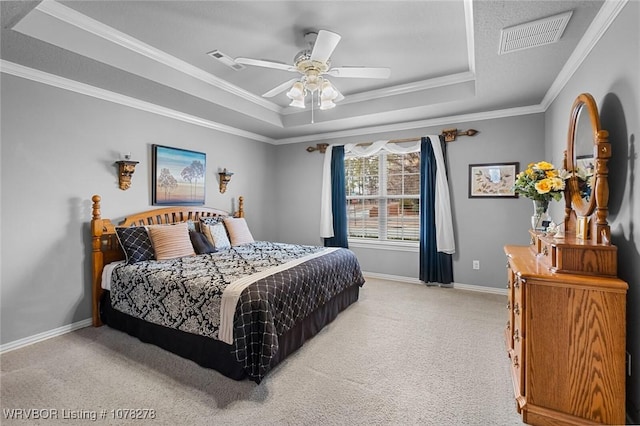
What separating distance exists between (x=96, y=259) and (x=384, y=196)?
3.95 metres

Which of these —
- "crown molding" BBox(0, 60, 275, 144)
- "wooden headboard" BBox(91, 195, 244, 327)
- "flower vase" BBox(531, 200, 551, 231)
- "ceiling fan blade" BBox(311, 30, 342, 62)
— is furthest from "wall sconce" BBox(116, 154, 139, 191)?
"flower vase" BBox(531, 200, 551, 231)

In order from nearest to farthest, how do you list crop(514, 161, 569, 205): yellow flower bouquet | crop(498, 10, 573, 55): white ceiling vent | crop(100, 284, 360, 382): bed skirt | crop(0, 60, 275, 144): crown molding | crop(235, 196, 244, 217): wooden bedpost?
Result: crop(498, 10, 573, 55): white ceiling vent → crop(514, 161, 569, 205): yellow flower bouquet → crop(100, 284, 360, 382): bed skirt → crop(0, 60, 275, 144): crown molding → crop(235, 196, 244, 217): wooden bedpost

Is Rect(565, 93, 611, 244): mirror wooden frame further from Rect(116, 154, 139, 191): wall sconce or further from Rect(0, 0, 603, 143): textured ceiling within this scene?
Rect(116, 154, 139, 191): wall sconce

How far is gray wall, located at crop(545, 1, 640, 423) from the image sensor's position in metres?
1.61

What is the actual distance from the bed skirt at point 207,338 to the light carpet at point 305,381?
61mm

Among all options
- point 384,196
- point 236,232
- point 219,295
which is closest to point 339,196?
point 384,196

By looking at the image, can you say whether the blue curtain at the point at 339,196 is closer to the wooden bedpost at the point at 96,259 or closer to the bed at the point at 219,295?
the bed at the point at 219,295

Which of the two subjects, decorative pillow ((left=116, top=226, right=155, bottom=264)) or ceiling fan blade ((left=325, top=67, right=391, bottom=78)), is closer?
ceiling fan blade ((left=325, top=67, right=391, bottom=78))

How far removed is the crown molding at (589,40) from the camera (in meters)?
1.83

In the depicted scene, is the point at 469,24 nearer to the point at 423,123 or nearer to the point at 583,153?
the point at 583,153

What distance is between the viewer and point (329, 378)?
2.20 meters

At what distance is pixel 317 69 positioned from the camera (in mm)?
2564

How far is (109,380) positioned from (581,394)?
9.78 feet

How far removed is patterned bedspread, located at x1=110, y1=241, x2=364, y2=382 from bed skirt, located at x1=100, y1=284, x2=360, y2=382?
0.09m
